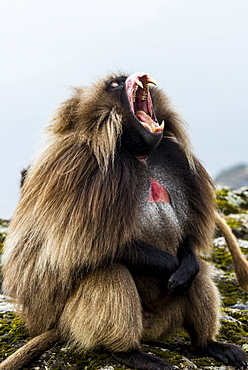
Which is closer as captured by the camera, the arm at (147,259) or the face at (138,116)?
the arm at (147,259)

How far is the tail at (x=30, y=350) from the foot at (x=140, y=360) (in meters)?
0.56

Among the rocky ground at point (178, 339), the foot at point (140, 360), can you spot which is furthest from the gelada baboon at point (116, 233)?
the rocky ground at point (178, 339)

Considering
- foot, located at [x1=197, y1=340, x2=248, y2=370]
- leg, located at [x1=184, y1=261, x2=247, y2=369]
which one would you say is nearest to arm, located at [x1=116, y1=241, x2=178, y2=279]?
leg, located at [x1=184, y1=261, x2=247, y2=369]

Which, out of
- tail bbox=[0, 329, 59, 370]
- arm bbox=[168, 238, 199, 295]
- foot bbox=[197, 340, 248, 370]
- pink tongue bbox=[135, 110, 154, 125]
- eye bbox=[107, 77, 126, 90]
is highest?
eye bbox=[107, 77, 126, 90]

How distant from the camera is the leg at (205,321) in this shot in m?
4.54

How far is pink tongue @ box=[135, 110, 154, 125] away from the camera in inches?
178

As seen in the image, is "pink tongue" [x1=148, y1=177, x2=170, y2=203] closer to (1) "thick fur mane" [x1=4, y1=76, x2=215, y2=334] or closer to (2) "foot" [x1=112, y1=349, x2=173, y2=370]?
(1) "thick fur mane" [x1=4, y1=76, x2=215, y2=334]

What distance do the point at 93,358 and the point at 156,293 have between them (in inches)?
26.9

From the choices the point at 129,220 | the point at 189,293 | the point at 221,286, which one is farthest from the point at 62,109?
the point at 221,286

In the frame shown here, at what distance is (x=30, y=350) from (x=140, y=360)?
2.71 ft

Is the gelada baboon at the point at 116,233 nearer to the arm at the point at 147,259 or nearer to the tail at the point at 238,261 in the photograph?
the arm at the point at 147,259

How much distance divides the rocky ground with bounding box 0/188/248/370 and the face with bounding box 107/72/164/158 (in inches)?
61.8

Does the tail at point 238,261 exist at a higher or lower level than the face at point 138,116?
lower

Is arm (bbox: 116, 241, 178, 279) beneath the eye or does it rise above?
beneath
